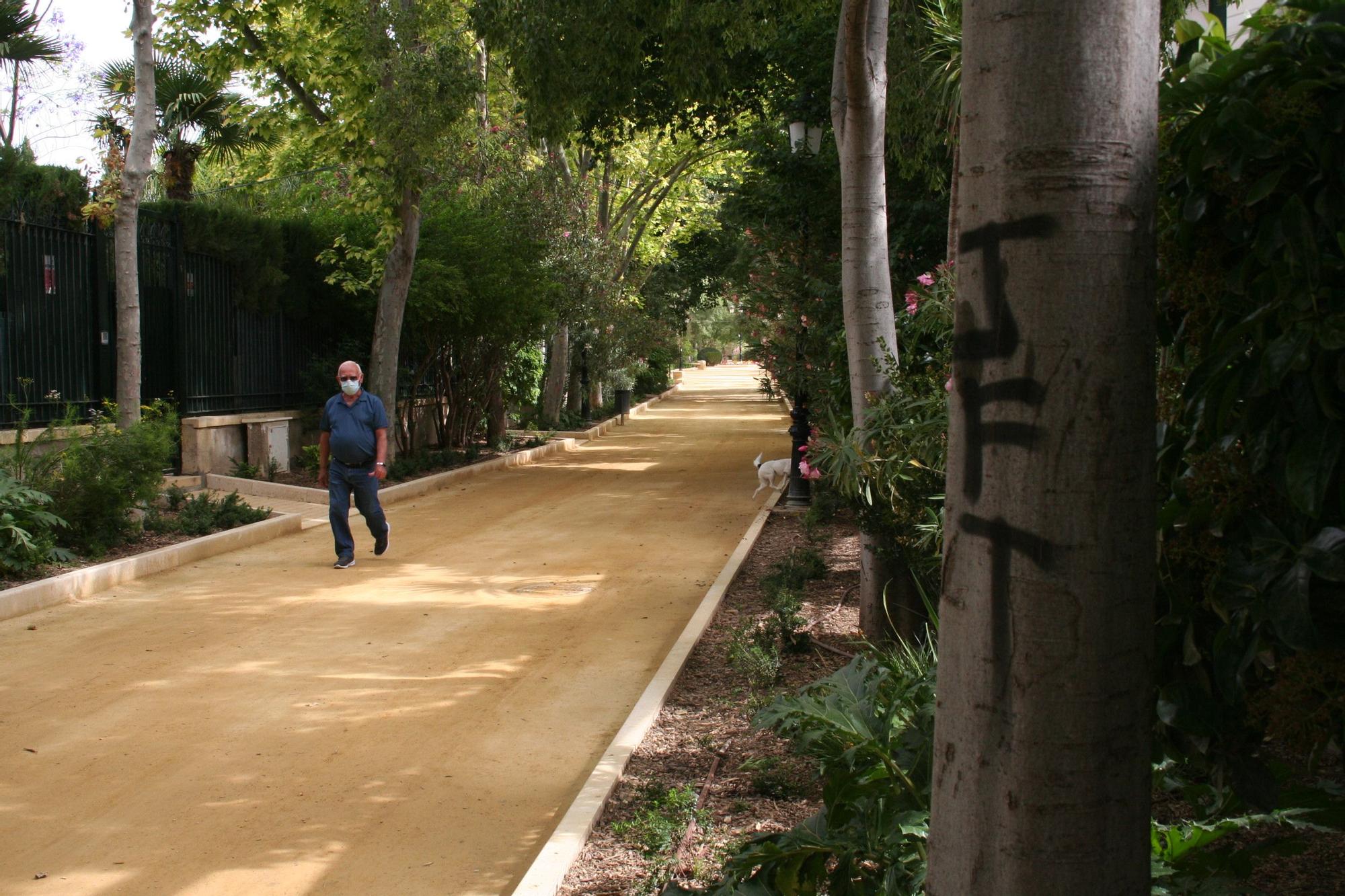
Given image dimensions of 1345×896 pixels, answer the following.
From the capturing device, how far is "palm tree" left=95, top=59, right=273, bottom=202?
20992mm

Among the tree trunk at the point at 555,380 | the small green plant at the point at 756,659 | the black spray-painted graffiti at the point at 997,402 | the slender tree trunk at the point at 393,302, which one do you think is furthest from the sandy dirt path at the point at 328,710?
the tree trunk at the point at 555,380

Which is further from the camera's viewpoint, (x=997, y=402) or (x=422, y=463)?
(x=422, y=463)

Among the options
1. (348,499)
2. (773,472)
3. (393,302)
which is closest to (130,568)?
(348,499)

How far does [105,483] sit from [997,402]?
1054 cm

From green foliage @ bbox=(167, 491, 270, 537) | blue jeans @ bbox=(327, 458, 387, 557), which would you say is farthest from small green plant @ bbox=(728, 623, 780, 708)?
green foliage @ bbox=(167, 491, 270, 537)

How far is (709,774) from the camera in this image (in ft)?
17.6

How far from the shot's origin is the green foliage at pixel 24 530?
9602 millimetres

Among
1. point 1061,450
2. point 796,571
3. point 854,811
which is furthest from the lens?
point 796,571

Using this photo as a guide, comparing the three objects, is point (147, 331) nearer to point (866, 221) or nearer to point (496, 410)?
point (496, 410)

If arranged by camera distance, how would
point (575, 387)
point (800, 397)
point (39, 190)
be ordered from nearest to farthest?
point (39, 190), point (800, 397), point (575, 387)

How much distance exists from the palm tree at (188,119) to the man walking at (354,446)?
10382mm

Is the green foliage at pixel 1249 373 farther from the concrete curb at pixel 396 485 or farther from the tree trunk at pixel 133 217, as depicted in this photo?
the concrete curb at pixel 396 485

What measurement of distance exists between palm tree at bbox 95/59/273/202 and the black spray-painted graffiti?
19953 mm

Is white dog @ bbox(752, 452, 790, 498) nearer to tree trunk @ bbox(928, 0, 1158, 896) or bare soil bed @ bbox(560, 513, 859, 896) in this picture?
bare soil bed @ bbox(560, 513, 859, 896)
